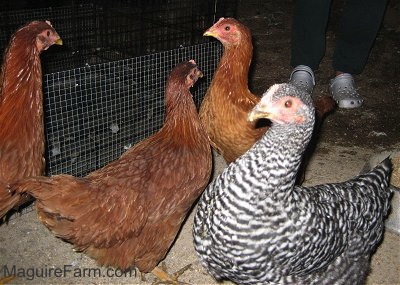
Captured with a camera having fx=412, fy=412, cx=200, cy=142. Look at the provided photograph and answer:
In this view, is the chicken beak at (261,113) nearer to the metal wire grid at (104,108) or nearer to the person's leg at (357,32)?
the metal wire grid at (104,108)

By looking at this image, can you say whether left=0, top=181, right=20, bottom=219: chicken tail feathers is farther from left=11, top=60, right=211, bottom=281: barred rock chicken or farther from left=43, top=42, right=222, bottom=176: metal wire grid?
left=43, top=42, right=222, bottom=176: metal wire grid

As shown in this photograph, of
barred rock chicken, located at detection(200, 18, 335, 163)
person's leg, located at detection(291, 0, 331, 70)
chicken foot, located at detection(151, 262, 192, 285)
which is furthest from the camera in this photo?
person's leg, located at detection(291, 0, 331, 70)

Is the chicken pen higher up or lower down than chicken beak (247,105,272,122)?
lower down

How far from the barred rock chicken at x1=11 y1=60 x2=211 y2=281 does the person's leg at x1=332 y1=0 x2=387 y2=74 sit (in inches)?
106

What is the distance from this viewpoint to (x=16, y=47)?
2422mm

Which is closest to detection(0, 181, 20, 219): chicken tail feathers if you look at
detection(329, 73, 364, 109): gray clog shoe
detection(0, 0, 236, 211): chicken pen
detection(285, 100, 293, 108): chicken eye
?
detection(0, 0, 236, 211): chicken pen

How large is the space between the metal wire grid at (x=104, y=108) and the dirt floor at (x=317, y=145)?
0.56 meters

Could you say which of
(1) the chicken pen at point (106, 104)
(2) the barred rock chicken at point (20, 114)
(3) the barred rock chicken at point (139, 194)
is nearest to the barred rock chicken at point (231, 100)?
(3) the barred rock chicken at point (139, 194)

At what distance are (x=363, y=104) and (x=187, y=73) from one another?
3.12 m

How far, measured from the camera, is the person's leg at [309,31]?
171 inches

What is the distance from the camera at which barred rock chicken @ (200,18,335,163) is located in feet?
9.28

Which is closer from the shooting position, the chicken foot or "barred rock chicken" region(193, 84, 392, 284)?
"barred rock chicken" region(193, 84, 392, 284)

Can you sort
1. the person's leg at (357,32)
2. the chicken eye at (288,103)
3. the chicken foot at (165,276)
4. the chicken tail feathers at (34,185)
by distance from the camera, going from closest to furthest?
the chicken eye at (288,103)
the chicken tail feathers at (34,185)
the chicken foot at (165,276)
the person's leg at (357,32)

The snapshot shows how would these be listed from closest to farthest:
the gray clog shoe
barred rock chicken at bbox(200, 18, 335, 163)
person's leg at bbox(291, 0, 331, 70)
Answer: barred rock chicken at bbox(200, 18, 335, 163), person's leg at bbox(291, 0, 331, 70), the gray clog shoe
